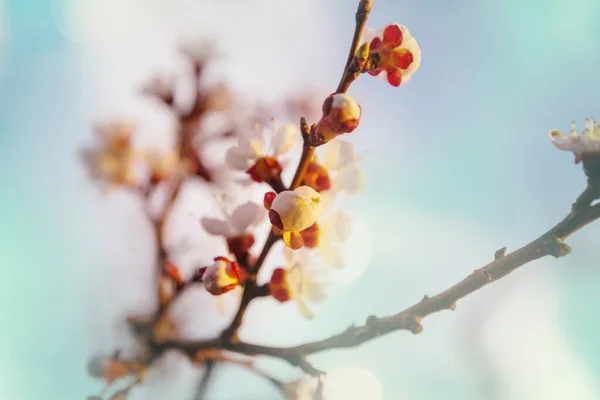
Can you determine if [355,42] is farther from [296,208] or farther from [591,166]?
[591,166]

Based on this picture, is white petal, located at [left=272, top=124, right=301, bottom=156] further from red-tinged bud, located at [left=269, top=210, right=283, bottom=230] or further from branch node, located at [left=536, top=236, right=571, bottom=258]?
branch node, located at [left=536, top=236, right=571, bottom=258]

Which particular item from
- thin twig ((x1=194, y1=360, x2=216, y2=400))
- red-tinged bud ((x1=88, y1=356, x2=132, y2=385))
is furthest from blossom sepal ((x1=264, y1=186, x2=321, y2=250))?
red-tinged bud ((x1=88, y1=356, x2=132, y2=385))

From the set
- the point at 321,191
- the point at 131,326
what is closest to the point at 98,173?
the point at 131,326

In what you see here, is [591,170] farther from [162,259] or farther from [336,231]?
[162,259]

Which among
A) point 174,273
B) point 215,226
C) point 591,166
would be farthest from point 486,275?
point 174,273

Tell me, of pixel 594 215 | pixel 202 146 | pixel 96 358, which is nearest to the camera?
pixel 594 215

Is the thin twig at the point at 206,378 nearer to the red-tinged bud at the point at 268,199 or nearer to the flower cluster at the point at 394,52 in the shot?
the red-tinged bud at the point at 268,199
